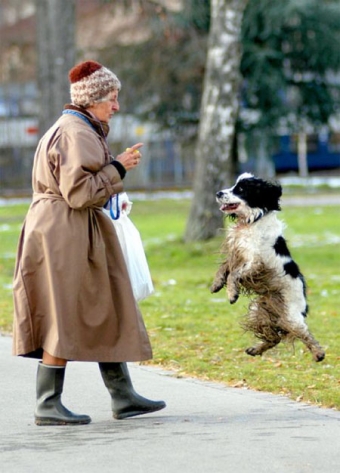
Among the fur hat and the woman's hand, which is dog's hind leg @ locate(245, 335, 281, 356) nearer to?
the woman's hand

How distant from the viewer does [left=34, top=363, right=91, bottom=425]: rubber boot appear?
7156mm

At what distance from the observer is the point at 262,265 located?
24.4 feet

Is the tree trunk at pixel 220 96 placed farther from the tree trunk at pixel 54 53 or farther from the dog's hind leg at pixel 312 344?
the dog's hind leg at pixel 312 344

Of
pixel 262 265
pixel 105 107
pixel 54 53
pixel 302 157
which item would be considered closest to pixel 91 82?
pixel 105 107

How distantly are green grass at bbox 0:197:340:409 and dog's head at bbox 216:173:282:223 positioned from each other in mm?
468

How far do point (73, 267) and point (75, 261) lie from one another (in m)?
0.04

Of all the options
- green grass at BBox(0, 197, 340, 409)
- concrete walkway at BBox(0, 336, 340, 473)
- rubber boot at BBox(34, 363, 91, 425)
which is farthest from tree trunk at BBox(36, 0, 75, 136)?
rubber boot at BBox(34, 363, 91, 425)

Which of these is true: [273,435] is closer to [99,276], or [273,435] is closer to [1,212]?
[99,276]

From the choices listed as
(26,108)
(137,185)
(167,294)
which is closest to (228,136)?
(167,294)

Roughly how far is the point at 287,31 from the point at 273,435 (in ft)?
116

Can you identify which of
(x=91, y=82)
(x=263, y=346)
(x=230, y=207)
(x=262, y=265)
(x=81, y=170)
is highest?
(x=91, y=82)

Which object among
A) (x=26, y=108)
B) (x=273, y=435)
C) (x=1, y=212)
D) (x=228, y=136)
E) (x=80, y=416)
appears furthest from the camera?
(x=26, y=108)

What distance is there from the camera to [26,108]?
52.4 meters

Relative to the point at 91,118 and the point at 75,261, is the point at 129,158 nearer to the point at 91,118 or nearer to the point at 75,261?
the point at 91,118
